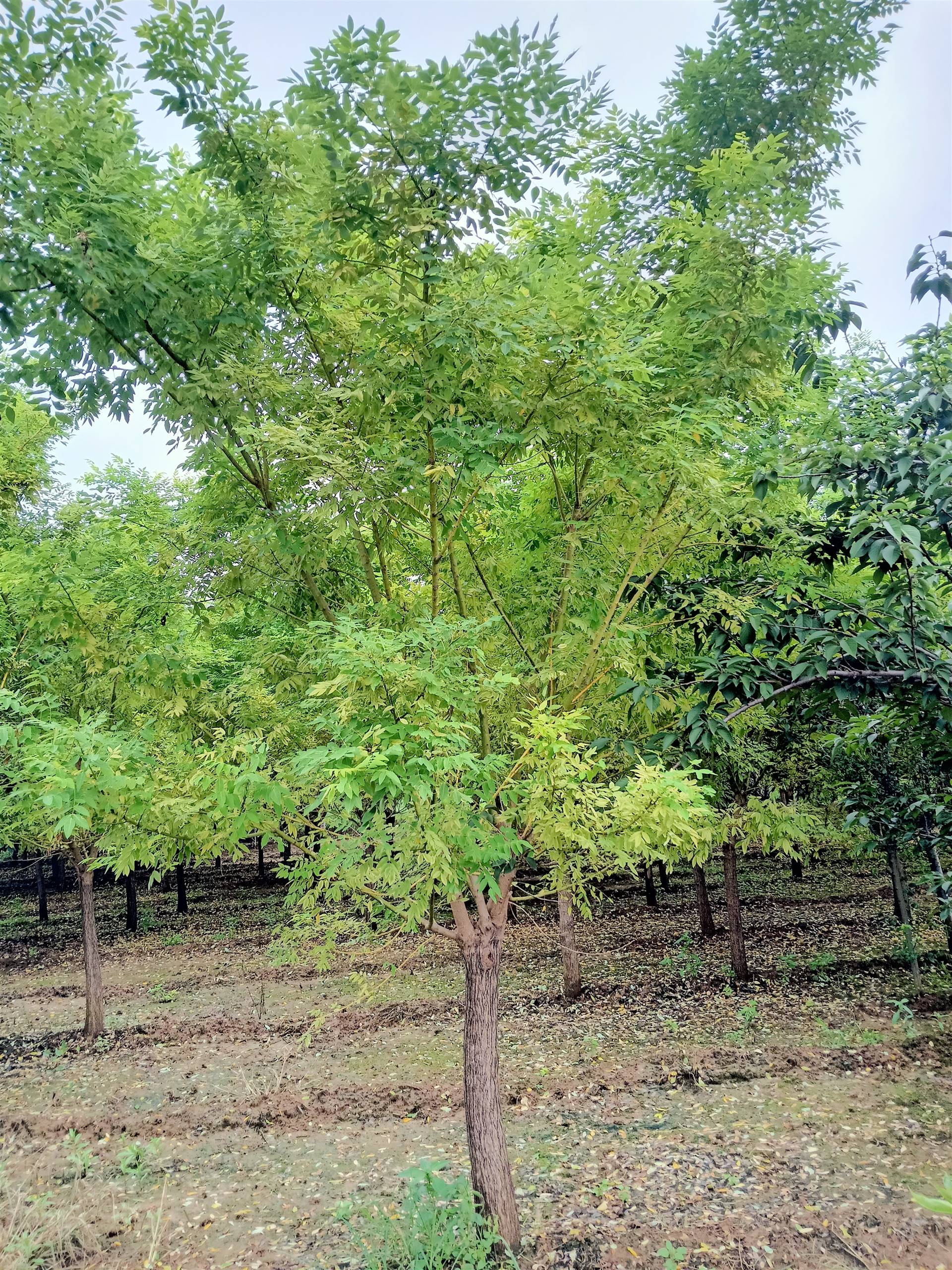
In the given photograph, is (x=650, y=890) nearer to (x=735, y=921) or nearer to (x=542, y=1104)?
(x=735, y=921)

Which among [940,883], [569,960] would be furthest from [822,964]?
[940,883]

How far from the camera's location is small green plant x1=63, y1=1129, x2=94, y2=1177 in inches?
278

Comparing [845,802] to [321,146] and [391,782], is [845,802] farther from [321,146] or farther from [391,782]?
[321,146]

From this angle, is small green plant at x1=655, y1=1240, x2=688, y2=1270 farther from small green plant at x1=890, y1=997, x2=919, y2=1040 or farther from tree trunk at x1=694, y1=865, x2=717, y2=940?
tree trunk at x1=694, y1=865, x2=717, y2=940

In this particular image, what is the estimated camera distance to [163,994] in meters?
14.4

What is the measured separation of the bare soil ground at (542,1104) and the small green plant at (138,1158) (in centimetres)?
4

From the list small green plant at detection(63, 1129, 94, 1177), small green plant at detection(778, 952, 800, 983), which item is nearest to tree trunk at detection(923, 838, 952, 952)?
small green plant at detection(778, 952, 800, 983)

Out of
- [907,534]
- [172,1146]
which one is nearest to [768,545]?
[907,534]

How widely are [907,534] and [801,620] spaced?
951mm

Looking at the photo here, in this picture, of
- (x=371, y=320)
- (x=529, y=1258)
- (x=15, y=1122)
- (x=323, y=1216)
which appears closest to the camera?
(x=371, y=320)

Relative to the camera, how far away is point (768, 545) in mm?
5695

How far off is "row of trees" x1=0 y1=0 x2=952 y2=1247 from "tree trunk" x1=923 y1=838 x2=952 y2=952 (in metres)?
0.42

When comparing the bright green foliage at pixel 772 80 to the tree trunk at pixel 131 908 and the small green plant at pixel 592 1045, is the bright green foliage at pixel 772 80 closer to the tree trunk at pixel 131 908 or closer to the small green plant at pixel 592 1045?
the small green plant at pixel 592 1045

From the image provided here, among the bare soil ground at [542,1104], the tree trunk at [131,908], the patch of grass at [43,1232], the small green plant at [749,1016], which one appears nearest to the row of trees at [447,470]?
the bare soil ground at [542,1104]
